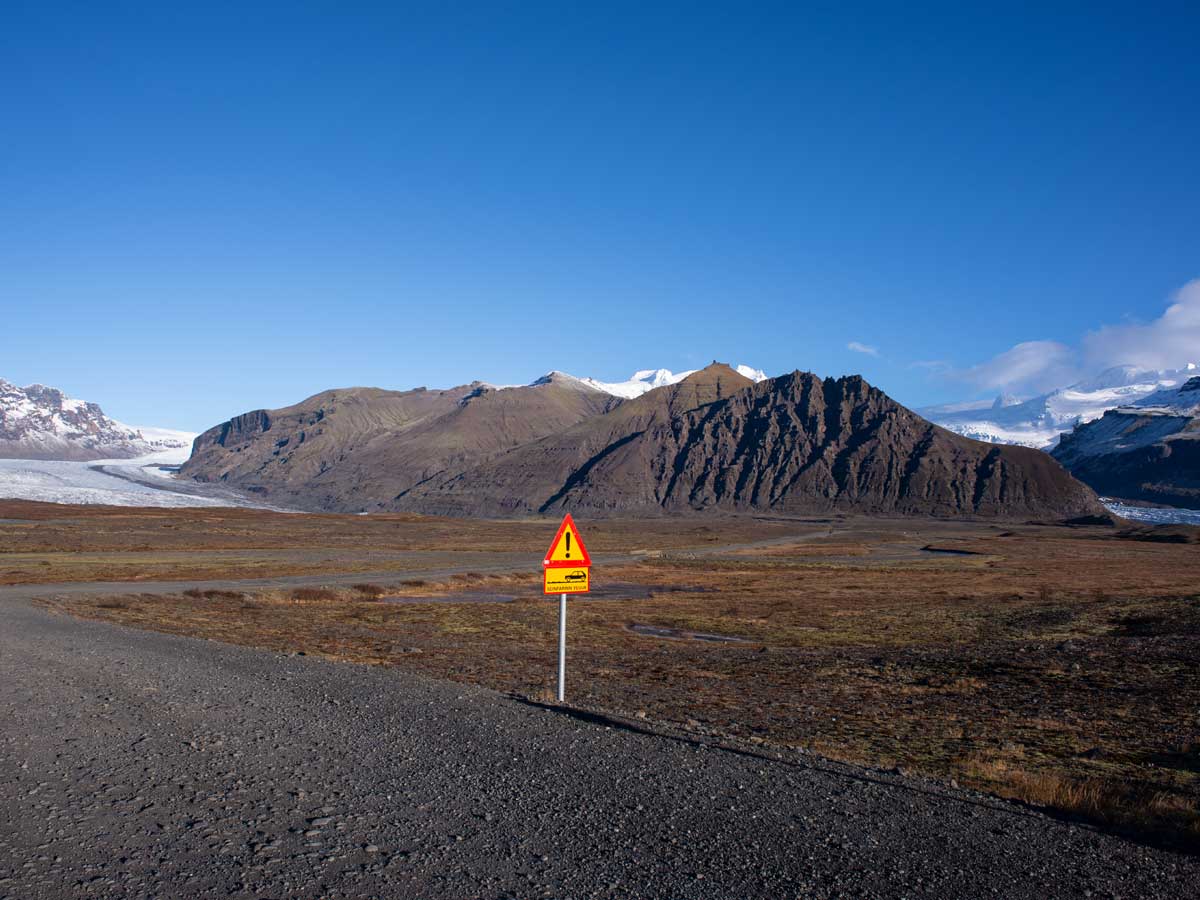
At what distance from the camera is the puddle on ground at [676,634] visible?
30438mm

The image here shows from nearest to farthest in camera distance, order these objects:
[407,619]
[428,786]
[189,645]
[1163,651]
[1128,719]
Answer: [428,786]
[1128,719]
[189,645]
[1163,651]
[407,619]

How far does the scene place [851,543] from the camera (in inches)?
5079

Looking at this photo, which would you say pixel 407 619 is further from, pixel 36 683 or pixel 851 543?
pixel 851 543

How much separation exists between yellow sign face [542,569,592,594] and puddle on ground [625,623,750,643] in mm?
15741

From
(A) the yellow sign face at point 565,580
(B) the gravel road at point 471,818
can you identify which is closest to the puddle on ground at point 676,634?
(A) the yellow sign face at point 565,580

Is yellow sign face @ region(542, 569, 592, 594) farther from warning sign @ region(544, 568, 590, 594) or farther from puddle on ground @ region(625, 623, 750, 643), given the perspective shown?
puddle on ground @ region(625, 623, 750, 643)

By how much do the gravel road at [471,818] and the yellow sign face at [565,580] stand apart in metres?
2.86

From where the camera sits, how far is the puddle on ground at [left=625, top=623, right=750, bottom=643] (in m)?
30.4

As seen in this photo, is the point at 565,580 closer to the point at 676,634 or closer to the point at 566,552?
the point at 566,552

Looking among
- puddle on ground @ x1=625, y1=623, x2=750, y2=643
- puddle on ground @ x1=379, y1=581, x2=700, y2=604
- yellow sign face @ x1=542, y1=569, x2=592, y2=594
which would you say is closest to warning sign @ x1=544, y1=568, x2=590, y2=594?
yellow sign face @ x1=542, y1=569, x2=592, y2=594

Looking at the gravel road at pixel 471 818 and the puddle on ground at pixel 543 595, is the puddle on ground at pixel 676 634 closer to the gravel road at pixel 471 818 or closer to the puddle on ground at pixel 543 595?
the puddle on ground at pixel 543 595

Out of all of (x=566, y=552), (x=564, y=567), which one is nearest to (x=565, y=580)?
(x=564, y=567)

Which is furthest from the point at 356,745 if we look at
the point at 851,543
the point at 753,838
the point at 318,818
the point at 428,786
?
the point at 851,543

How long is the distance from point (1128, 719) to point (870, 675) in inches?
246
